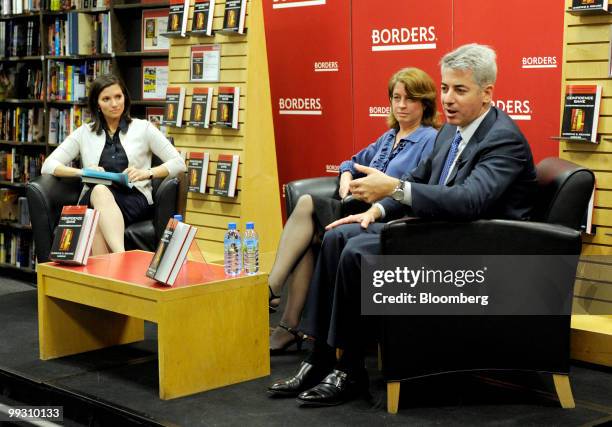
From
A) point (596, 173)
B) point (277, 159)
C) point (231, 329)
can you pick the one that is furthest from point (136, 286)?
point (277, 159)

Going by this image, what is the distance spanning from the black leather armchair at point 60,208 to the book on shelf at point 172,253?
1.35 meters

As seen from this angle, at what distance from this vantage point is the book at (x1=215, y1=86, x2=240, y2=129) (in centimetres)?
548

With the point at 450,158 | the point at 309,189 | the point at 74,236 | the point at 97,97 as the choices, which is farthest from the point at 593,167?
the point at 97,97

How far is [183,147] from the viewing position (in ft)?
19.4

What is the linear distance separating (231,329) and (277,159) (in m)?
2.62

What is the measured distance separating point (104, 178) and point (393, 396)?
229 cm

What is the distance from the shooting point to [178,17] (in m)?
5.79

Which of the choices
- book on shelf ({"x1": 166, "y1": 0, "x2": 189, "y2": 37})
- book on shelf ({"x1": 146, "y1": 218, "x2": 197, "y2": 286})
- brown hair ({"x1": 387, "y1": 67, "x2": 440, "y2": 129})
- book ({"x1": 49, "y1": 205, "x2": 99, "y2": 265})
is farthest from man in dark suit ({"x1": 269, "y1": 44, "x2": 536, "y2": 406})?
book on shelf ({"x1": 166, "y1": 0, "x2": 189, "y2": 37})

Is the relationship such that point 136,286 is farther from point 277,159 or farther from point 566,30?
point 277,159

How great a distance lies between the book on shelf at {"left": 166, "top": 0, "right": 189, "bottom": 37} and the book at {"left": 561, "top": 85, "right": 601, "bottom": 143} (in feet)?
9.09

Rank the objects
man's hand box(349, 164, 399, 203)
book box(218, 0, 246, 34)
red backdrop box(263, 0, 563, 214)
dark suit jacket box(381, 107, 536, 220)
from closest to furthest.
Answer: dark suit jacket box(381, 107, 536, 220), man's hand box(349, 164, 399, 203), red backdrop box(263, 0, 563, 214), book box(218, 0, 246, 34)

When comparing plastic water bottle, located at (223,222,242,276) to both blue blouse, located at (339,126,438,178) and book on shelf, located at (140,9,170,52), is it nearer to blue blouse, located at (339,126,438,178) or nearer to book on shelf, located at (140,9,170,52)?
blue blouse, located at (339,126,438,178)

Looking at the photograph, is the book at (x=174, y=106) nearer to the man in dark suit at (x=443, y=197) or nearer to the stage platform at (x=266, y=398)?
the stage platform at (x=266, y=398)

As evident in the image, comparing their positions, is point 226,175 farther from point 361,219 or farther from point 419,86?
point 361,219
